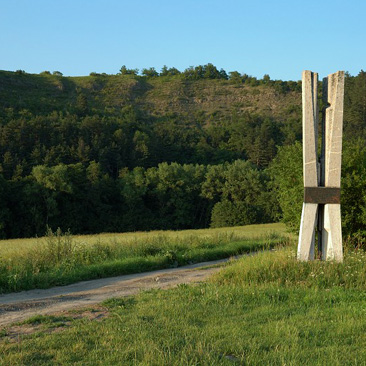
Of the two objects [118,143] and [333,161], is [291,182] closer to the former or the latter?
[333,161]

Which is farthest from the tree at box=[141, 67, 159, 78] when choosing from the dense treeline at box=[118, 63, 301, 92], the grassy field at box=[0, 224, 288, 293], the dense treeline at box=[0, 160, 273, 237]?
the grassy field at box=[0, 224, 288, 293]

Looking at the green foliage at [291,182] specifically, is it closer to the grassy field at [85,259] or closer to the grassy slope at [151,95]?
the grassy field at [85,259]

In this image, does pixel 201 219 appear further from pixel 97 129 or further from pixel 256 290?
pixel 256 290

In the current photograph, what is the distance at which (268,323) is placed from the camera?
21.0 ft

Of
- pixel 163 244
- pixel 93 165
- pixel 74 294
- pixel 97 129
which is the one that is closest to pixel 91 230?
pixel 93 165

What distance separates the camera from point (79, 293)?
1003 cm

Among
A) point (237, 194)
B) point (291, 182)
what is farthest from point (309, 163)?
point (237, 194)

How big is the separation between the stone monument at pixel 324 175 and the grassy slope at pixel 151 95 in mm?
112567

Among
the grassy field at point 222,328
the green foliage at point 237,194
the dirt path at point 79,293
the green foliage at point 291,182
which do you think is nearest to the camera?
the grassy field at point 222,328

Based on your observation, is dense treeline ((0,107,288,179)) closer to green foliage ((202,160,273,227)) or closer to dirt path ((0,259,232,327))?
green foliage ((202,160,273,227))

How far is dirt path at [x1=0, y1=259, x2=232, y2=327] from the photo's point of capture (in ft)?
26.5

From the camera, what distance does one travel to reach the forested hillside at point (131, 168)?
207 ft

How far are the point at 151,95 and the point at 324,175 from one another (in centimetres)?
14819

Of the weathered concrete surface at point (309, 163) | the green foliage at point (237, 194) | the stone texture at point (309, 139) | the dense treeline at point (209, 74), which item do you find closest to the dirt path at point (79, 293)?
the weathered concrete surface at point (309, 163)
